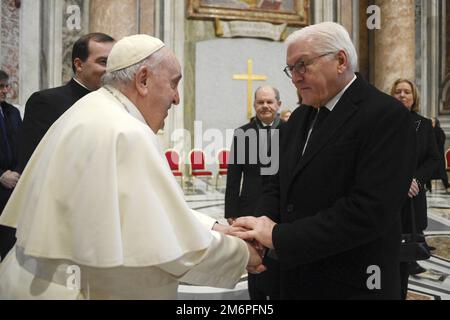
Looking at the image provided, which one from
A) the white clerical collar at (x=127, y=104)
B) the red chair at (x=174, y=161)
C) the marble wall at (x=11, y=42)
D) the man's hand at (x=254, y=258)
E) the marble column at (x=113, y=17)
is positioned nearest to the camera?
the white clerical collar at (x=127, y=104)

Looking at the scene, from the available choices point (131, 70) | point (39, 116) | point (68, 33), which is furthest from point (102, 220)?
point (68, 33)

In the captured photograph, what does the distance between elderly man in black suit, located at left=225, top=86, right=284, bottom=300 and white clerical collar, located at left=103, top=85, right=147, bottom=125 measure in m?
1.87

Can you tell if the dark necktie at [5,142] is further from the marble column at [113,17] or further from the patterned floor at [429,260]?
the marble column at [113,17]

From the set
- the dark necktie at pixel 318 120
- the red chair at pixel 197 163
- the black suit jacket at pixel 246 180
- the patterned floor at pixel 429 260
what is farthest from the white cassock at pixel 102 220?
the red chair at pixel 197 163

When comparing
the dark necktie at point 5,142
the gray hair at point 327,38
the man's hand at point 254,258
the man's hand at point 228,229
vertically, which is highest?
the gray hair at point 327,38

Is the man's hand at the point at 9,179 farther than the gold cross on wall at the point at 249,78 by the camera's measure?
No

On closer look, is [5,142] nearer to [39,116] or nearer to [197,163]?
[39,116]

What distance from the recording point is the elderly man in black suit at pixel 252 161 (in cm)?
397

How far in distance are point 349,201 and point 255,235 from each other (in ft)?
1.63

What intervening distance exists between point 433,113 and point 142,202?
1195 centimetres

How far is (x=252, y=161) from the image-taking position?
4.14 meters

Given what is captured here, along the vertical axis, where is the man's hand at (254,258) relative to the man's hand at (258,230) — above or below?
below

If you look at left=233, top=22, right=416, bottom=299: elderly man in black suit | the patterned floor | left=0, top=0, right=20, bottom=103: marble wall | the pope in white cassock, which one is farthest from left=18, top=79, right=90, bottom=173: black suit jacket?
left=0, top=0, right=20, bottom=103: marble wall

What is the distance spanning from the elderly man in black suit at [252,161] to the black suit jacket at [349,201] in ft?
5.54
